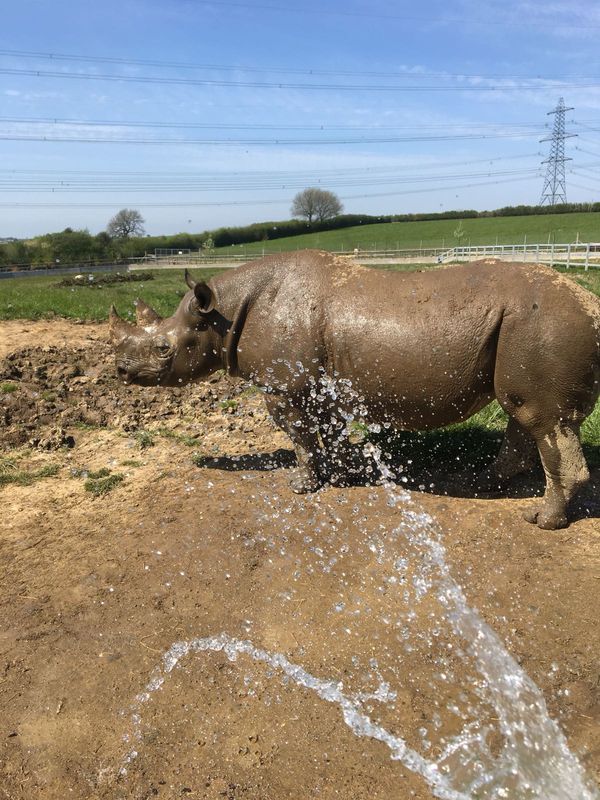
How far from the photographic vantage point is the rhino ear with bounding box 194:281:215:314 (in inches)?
214

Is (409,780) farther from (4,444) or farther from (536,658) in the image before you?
(4,444)

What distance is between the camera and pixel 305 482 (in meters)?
5.78

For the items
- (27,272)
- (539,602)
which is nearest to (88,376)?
(539,602)

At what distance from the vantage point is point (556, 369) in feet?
14.7

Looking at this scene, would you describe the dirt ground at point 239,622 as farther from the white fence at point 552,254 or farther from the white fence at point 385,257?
the white fence at point 385,257

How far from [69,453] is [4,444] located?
793 mm

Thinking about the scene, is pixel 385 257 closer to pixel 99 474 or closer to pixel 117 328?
pixel 117 328

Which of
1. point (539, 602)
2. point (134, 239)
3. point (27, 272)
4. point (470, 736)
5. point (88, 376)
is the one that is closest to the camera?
point (470, 736)

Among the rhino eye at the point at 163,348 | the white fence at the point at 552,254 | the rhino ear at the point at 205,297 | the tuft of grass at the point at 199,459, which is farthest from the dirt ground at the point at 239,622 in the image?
the white fence at the point at 552,254

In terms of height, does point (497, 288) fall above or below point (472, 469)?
above

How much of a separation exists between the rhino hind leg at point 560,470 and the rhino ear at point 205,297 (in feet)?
9.73

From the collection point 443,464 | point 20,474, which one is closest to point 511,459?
point 443,464

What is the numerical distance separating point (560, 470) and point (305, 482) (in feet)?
7.23

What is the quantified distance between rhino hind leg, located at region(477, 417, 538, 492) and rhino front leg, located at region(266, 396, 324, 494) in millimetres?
1545
